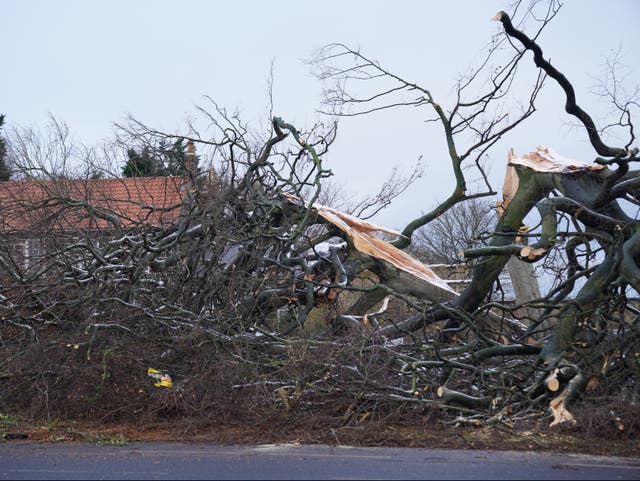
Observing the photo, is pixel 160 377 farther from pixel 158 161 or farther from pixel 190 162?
pixel 158 161

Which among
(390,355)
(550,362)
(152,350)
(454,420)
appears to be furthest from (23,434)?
(550,362)

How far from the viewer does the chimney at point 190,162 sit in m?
10.5

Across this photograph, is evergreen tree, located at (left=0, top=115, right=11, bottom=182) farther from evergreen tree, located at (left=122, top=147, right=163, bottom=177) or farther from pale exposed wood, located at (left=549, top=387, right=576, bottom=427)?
pale exposed wood, located at (left=549, top=387, right=576, bottom=427)

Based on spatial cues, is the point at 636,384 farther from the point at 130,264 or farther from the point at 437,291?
the point at 130,264

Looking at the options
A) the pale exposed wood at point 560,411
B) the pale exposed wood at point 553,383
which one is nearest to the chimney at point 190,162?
the pale exposed wood at point 553,383

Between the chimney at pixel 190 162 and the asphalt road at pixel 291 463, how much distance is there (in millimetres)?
4425

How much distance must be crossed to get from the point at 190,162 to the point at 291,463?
6126 mm

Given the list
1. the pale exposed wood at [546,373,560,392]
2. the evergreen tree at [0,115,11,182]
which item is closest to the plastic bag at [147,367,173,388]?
the pale exposed wood at [546,373,560,392]

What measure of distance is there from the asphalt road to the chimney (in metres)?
4.42

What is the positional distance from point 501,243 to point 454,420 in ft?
9.74

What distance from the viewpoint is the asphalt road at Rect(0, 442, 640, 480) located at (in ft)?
17.4

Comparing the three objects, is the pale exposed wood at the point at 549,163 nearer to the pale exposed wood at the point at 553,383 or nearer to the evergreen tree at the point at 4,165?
the pale exposed wood at the point at 553,383

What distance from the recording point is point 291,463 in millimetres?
5863

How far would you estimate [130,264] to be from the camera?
9719 millimetres
